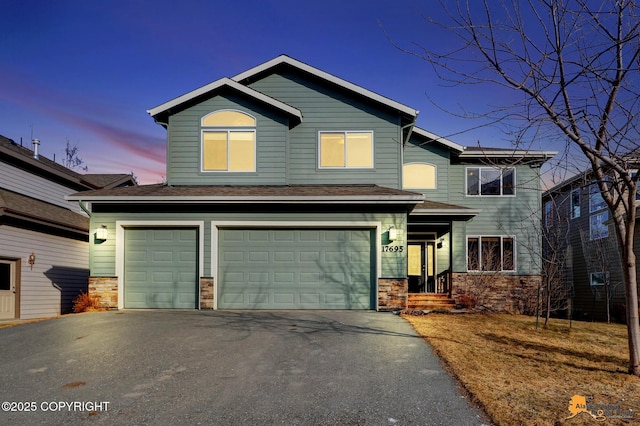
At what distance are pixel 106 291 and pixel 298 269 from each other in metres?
5.31

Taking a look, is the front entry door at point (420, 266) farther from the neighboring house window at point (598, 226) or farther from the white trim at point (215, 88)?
the white trim at point (215, 88)

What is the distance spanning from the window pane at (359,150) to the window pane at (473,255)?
605 centimetres

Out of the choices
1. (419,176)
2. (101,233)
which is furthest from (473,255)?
(101,233)

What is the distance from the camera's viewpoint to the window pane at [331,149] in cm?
1393

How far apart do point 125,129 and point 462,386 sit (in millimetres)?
25985

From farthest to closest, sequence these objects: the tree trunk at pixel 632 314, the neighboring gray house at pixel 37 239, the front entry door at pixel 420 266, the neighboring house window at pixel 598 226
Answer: the neighboring house window at pixel 598 226 → the front entry door at pixel 420 266 → the neighboring gray house at pixel 37 239 → the tree trunk at pixel 632 314

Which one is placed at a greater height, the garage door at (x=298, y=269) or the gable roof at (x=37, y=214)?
the gable roof at (x=37, y=214)

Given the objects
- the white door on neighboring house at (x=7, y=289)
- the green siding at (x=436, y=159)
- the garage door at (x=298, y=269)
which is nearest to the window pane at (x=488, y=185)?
the green siding at (x=436, y=159)

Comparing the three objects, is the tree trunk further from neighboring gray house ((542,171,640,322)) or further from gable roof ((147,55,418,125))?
neighboring gray house ((542,171,640,322))

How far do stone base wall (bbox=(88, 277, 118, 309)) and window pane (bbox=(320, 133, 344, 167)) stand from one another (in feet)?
22.8

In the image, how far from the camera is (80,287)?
59.1 ft

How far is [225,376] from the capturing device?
5891 millimetres

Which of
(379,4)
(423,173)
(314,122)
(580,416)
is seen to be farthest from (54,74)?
(580,416)

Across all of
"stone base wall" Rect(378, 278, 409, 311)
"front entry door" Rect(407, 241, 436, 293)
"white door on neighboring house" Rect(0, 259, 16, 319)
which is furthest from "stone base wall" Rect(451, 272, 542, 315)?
"white door on neighboring house" Rect(0, 259, 16, 319)
